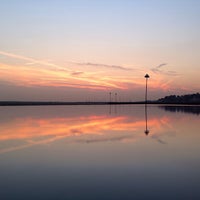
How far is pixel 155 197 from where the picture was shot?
6902 millimetres

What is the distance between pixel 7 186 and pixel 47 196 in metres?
1.53

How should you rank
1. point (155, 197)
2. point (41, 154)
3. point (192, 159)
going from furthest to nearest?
point (41, 154)
point (192, 159)
point (155, 197)

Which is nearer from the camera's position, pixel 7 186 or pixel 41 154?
pixel 7 186

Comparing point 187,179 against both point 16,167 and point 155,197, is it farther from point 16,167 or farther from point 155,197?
point 16,167

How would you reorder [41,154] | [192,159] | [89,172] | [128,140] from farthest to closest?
1. [128,140]
2. [41,154]
3. [192,159]
4. [89,172]

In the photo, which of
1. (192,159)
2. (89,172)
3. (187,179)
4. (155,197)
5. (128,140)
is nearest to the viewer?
(155,197)

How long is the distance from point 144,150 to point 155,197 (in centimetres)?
657

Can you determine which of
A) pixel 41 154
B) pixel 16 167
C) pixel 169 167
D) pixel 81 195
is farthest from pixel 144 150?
pixel 81 195

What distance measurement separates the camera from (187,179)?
27.7 ft

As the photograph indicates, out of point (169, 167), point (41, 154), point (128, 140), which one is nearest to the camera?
point (169, 167)

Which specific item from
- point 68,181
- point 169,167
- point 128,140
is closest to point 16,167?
point 68,181

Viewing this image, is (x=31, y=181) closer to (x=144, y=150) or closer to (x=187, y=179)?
(x=187, y=179)

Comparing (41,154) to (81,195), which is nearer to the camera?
(81,195)

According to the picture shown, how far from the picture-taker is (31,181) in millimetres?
8320
